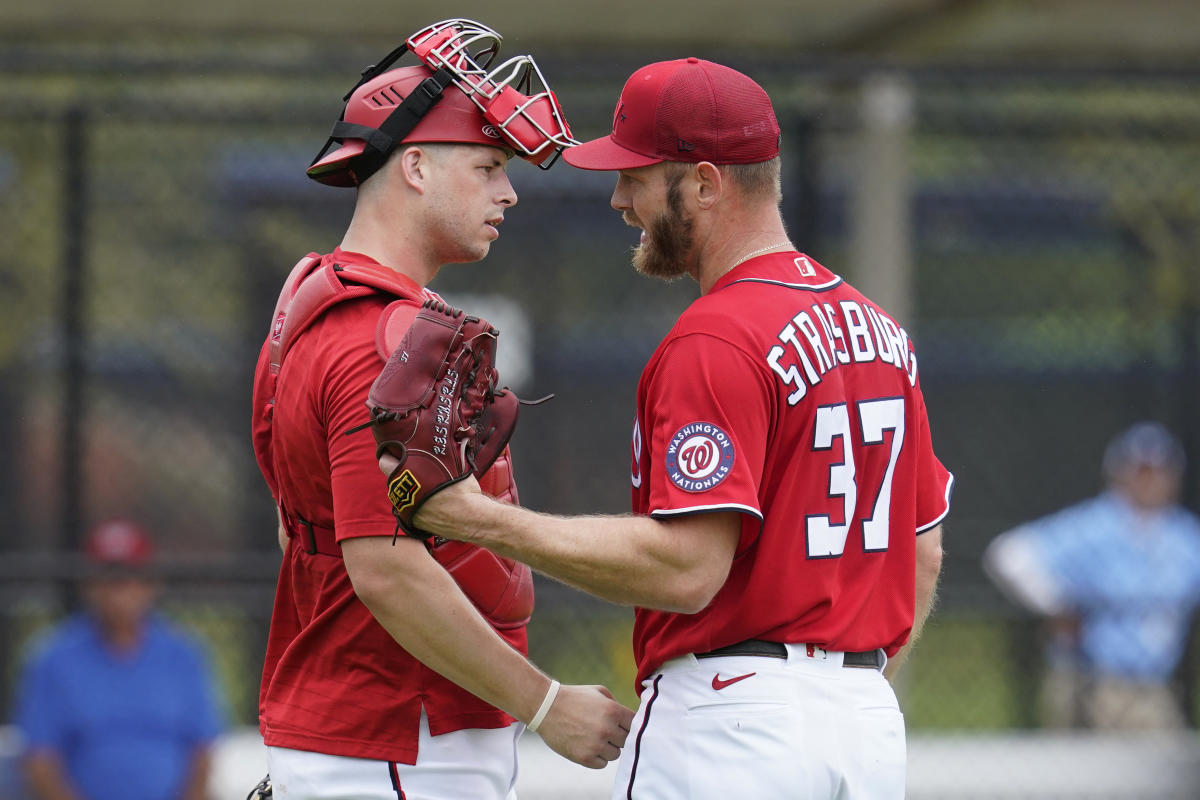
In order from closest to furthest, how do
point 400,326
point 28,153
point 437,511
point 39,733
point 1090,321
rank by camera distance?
point 437,511, point 400,326, point 39,733, point 28,153, point 1090,321

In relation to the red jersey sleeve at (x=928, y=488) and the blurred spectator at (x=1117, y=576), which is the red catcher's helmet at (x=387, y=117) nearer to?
the red jersey sleeve at (x=928, y=488)

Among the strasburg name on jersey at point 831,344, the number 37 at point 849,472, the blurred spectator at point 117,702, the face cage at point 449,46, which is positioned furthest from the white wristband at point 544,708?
the blurred spectator at point 117,702

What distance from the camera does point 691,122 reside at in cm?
275

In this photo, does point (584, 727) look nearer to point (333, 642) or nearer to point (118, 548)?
point (333, 642)

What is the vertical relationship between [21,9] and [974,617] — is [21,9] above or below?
above

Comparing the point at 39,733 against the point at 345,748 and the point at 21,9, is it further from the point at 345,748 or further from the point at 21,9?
the point at 345,748

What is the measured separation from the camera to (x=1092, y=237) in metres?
7.99

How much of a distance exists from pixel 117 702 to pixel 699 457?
161 inches

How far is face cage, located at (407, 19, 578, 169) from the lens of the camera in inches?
115

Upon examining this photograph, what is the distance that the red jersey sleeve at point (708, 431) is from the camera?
8.19 ft

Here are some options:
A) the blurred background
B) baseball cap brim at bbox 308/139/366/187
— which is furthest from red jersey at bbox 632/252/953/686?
the blurred background

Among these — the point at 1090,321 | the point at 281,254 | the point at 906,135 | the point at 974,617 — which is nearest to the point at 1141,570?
the point at 974,617

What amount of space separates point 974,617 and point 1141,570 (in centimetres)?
85

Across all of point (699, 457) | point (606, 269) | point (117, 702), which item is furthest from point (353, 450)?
point (606, 269)
